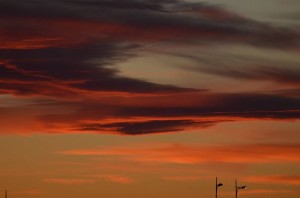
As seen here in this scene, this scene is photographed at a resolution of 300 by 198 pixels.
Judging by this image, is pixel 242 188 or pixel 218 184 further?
pixel 242 188

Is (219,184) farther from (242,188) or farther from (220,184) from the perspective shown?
(242,188)

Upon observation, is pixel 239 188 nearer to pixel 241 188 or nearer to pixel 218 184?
pixel 241 188

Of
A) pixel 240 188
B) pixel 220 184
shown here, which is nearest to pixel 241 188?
pixel 240 188

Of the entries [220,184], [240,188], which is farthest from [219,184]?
[240,188]

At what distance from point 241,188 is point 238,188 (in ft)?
7.14

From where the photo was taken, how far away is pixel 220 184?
539 feet

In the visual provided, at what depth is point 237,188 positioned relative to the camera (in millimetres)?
180750

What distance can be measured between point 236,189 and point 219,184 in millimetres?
19847

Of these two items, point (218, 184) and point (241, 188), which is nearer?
point (218, 184)

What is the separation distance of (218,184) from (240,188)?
14.5 metres

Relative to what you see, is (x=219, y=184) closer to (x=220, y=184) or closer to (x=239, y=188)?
(x=220, y=184)

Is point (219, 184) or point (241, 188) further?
point (241, 188)

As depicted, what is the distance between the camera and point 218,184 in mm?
164500

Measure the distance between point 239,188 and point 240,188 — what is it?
25.4 inches
